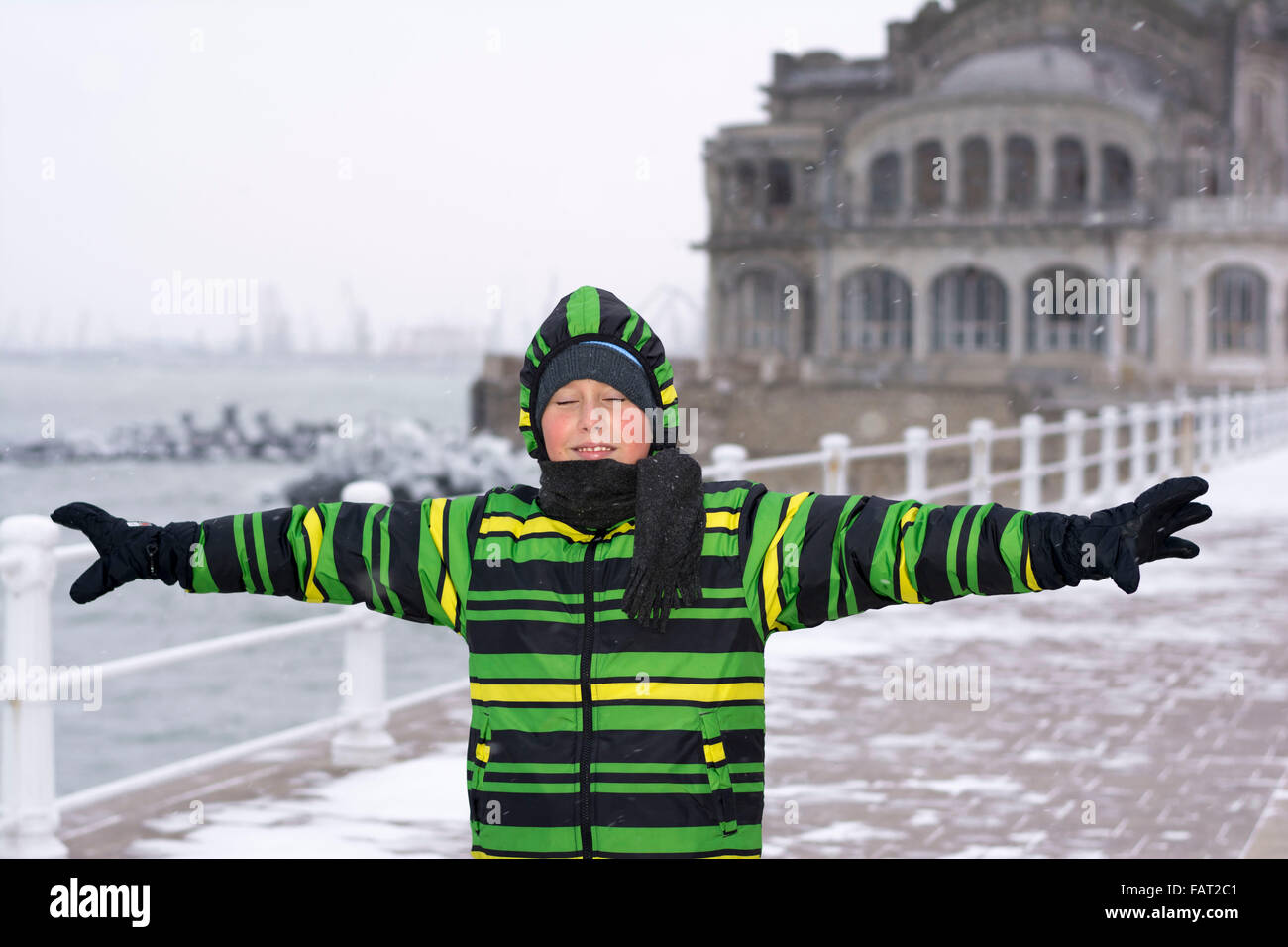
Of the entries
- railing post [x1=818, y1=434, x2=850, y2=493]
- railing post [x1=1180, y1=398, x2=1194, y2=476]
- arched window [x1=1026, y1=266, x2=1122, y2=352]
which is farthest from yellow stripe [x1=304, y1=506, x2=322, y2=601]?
arched window [x1=1026, y1=266, x2=1122, y2=352]

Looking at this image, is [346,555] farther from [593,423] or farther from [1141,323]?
[1141,323]

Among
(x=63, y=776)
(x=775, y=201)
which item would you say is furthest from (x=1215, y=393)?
(x=63, y=776)

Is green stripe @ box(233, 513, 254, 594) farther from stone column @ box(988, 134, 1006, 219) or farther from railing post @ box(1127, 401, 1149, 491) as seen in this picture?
stone column @ box(988, 134, 1006, 219)

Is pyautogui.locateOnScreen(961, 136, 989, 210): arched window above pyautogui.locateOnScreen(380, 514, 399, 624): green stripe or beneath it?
above

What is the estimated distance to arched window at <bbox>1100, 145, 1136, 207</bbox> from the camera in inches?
1619

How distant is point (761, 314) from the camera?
149 ft

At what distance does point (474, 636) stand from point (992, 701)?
535cm

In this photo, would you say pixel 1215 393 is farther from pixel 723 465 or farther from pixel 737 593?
pixel 737 593

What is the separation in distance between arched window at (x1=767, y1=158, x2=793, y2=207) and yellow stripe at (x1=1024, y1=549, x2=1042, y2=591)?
144 ft

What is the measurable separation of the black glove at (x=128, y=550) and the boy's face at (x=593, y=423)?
0.60m

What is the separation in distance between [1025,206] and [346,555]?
40.4 m

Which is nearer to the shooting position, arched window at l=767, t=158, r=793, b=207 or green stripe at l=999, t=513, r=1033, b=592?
green stripe at l=999, t=513, r=1033, b=592

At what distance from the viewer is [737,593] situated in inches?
104

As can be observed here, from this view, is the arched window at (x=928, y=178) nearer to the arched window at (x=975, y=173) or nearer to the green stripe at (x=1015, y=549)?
the arched window at (x=975, y=173)
